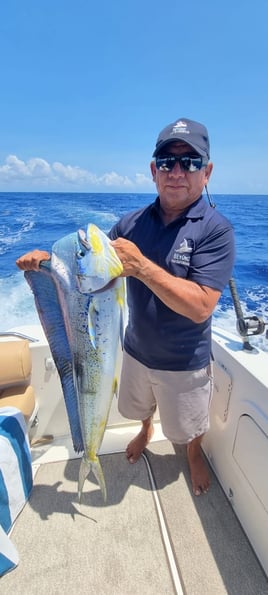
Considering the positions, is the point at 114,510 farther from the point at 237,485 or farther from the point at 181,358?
the point at 181,358

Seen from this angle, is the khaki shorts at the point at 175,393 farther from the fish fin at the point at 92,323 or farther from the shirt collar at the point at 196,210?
the shirt collar at the point at 196,210

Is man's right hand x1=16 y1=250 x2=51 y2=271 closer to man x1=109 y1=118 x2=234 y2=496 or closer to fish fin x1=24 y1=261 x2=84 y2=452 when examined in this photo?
fish fin x1=24 y1=261 x2=84 y2=452

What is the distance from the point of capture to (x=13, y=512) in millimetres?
1818

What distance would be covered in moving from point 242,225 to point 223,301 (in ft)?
32.1

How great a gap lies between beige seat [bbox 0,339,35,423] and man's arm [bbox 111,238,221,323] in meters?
1.17

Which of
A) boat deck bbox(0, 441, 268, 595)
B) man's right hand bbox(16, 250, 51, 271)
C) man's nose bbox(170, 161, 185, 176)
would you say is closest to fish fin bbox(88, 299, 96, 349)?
man's right hand bbox(16, 250, 51, 271)

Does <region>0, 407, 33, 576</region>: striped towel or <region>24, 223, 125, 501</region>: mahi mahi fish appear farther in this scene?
<region>0, 407, 33, 576</region>: striped towel

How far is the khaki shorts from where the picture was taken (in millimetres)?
1834

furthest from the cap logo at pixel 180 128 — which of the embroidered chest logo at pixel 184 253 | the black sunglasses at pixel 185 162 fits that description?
the embroidered chest logo at pixel 184 253

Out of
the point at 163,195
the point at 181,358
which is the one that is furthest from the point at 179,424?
the point at 163,195

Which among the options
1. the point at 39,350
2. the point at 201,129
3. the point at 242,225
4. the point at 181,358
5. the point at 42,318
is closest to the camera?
the point at 42,318

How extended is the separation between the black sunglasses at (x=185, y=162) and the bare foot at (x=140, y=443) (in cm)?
172

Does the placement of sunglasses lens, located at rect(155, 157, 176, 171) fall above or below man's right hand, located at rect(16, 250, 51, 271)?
above

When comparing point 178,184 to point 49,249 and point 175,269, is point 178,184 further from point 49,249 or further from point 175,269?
point 49,249
